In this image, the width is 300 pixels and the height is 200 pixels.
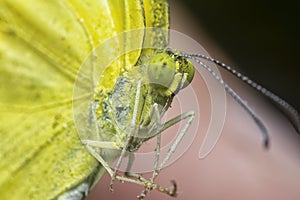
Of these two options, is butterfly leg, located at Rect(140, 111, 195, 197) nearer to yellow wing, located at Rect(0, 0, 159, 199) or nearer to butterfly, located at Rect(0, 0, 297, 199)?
butterfly, located at Rect(0, 0, 297, 199)

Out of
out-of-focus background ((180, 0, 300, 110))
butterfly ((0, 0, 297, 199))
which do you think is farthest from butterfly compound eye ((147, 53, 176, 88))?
out-of-focus background ((180, 0, 300, 110))

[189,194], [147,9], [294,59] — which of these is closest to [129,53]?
[147,9]

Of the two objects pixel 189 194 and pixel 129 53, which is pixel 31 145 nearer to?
pixel 129 53

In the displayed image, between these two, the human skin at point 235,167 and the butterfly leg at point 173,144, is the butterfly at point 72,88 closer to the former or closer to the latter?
the butterfly leg at point 173,144

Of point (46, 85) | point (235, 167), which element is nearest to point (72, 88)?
point (46, 85)

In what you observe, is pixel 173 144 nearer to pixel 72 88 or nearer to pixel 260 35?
pixel 72 88

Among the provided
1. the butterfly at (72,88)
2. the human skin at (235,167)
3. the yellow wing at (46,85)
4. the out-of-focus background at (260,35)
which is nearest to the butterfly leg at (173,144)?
the butterfly at (72,88)
